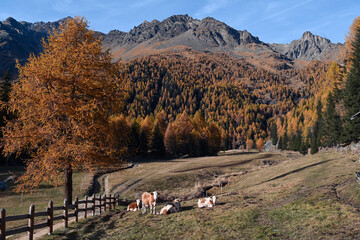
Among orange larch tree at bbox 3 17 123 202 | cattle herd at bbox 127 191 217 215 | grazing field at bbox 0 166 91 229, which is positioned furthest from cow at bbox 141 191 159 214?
grazing field at bbox 0 166 91 229

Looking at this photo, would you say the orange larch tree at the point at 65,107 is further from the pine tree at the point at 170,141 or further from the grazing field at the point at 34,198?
the pine tree at the point at 170,141

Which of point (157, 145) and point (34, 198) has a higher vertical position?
point (157, 145)

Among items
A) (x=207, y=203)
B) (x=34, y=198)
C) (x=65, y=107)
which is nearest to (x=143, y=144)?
(x=34, y=198)

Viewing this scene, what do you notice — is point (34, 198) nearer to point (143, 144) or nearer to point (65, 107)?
point (65, 107)

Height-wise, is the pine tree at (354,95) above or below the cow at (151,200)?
above

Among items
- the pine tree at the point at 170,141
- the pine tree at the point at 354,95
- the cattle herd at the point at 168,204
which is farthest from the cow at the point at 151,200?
the pine tree at the point at 170,141

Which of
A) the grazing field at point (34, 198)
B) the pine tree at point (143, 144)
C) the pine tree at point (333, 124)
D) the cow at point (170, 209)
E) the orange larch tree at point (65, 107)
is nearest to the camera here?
the orange larch tree at point (65, 107)

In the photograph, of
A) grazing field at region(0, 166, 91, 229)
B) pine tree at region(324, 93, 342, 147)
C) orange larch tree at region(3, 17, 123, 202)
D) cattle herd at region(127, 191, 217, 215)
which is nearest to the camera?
orange larch tree at region(3, 17, 123, 202)

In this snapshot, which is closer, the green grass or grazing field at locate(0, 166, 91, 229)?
the green grass

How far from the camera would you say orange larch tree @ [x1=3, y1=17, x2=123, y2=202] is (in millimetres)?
16031

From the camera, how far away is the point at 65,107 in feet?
53.6

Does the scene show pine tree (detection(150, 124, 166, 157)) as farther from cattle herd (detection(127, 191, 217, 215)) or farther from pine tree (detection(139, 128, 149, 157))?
cattle herd (detection(127, 191, 217, 215))

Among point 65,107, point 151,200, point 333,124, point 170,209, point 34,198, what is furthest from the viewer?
point 333,124

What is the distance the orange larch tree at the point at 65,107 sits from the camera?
52.6 feet
